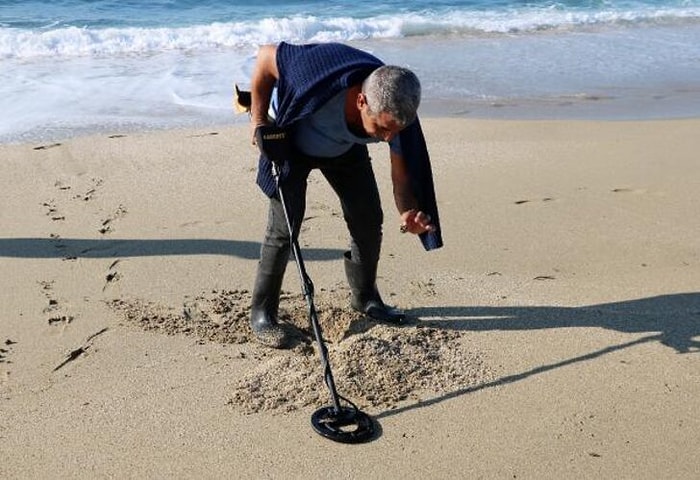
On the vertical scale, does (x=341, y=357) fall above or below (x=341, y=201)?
below

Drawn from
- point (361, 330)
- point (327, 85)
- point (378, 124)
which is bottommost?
point (361, 330)

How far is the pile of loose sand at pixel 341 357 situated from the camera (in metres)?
3.70

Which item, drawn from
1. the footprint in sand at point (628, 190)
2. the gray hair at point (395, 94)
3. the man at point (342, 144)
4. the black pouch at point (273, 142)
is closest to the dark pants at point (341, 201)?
the man at point (342, 144)

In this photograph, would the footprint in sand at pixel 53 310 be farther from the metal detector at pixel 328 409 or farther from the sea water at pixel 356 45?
the sea water at pixel 356 45

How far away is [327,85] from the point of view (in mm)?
3459

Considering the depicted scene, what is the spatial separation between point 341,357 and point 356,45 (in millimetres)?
10303

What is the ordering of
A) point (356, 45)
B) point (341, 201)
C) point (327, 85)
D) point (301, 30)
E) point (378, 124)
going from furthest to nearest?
1. point (301, 30)
2. point (356, 45)
3. point (341, 201)
4. point (327, 85)
5. point (378, 124)

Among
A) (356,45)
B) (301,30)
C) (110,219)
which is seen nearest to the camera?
(110,219)

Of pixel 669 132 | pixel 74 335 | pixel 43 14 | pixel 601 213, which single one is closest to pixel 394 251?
pixel 601 213

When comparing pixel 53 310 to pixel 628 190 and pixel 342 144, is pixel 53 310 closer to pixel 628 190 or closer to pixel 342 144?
pixel 342 144

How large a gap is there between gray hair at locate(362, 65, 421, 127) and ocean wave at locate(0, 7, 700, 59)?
32.6 ft

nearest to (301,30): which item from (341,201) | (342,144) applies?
(341,201)

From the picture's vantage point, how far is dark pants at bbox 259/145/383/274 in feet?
12.7

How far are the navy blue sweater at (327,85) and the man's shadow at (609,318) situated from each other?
2.50 feet
